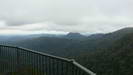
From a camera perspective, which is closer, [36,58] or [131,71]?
[36,58]

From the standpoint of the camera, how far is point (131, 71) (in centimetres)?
17962

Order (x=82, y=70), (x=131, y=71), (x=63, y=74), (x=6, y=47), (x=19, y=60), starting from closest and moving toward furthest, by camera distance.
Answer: (x=82, y=70) → (x=63, y=74) → (x=19, y=60) → (x=6, y=47) → (x=131, y=71)

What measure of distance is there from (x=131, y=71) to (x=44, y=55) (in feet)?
593

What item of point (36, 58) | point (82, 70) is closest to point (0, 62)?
point (36, 58)

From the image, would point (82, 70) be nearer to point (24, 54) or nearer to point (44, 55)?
point (44, 55)

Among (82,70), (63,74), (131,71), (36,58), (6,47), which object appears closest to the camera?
(82,70)

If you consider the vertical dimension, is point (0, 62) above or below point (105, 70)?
above

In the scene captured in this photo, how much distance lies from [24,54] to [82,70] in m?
4.46

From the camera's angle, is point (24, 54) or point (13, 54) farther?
point (13, 54)

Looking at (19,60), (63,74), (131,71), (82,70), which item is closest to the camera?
(82,70)

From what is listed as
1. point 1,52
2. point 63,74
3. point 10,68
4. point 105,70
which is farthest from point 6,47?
point 105,70

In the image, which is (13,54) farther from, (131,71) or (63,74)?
(131,71)

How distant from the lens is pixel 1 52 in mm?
10398

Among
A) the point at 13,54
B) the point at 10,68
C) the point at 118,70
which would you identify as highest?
the point at 13,54
